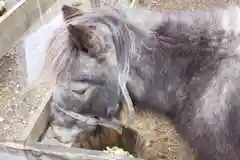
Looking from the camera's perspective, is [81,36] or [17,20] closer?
[81,36]

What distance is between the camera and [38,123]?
2.74 ft

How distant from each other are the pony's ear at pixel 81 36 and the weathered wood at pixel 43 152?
0.66 feet

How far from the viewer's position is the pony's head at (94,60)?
2.35ft

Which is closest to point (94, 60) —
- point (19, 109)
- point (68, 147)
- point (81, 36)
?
point (81, 36)

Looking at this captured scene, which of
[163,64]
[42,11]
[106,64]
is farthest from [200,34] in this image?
[42,11]

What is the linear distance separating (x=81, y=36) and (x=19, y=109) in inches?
13.3

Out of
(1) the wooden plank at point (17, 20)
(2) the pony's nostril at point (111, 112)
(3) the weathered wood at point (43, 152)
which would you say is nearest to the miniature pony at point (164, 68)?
(2) the pony's nostril at point (111, 112)

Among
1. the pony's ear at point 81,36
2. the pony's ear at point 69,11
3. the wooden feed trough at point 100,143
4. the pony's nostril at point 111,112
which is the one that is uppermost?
the pony's ear at point 69,11

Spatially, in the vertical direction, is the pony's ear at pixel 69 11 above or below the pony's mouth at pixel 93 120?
above

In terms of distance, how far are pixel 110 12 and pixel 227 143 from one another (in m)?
0.37

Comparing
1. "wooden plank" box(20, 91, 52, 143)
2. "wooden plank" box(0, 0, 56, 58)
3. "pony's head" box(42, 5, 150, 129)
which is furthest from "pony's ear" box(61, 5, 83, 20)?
"wooden plank" box(0, 0, 56, 58)

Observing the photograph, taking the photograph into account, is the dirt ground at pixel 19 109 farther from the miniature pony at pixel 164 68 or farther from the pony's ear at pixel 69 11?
the pony's ear at pixel 69 11

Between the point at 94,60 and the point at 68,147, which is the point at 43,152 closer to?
the point at 68,147

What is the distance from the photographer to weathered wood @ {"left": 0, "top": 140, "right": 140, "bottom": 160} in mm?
672
